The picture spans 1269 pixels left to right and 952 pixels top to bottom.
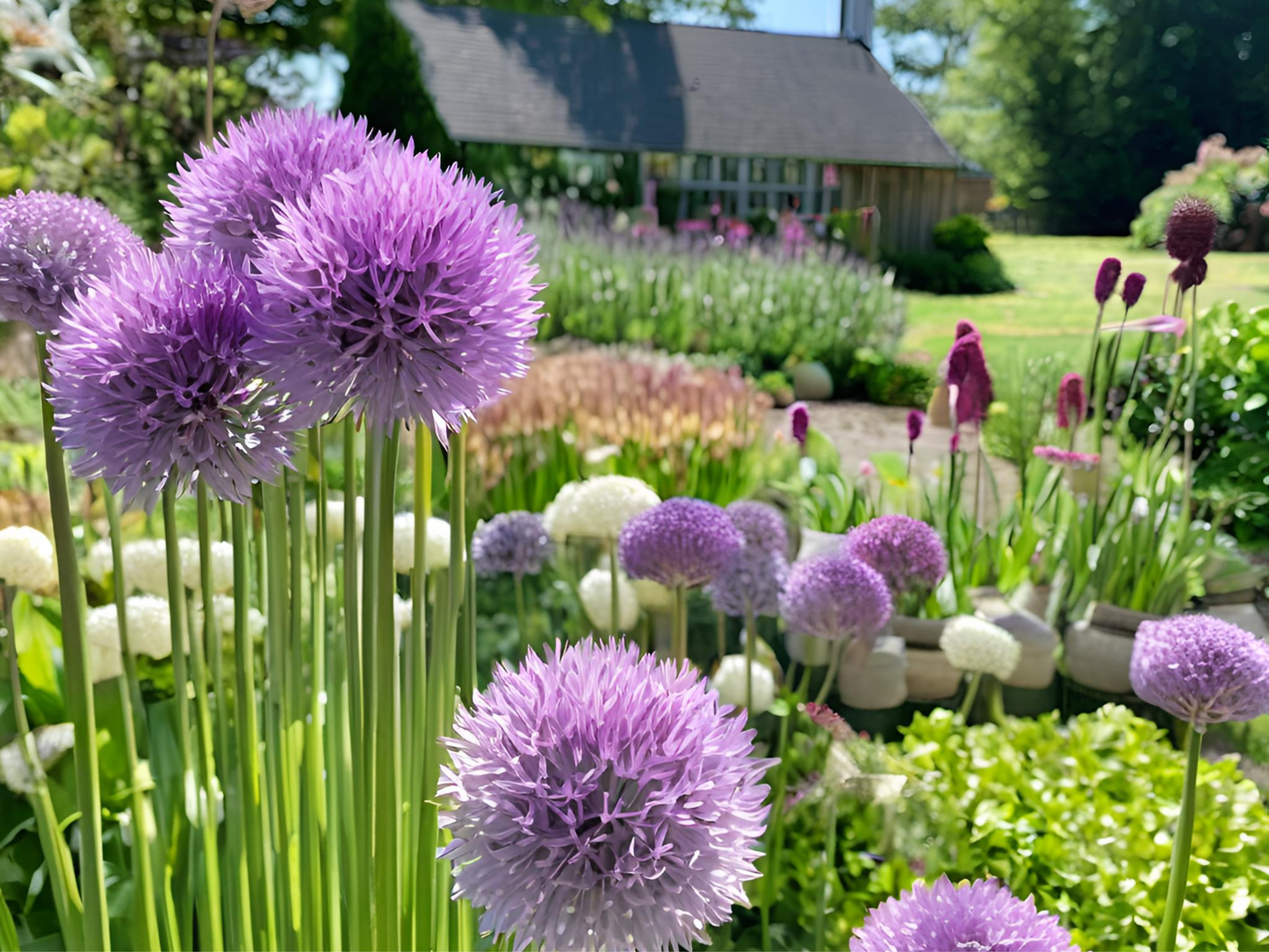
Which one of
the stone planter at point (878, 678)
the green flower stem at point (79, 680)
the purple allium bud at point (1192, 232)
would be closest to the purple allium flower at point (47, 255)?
the green flower stem at point (79, 680)

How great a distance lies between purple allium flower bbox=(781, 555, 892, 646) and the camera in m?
1.39

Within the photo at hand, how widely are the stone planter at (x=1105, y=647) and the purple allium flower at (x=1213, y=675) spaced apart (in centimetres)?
173

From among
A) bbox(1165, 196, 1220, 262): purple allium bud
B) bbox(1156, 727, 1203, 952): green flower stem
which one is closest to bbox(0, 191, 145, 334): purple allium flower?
bbox(1156, 727, 1203, 952): green flower stem

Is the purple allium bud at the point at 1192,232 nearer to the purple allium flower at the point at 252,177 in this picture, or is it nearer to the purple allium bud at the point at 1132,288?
the purple allium bud at the point at 1132,288

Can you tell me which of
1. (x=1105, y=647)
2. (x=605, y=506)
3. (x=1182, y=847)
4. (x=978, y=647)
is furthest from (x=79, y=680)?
(x=1105, y=647)

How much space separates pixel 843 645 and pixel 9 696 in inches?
55.5

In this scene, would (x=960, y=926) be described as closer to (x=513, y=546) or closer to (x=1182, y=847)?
(x=1182, y=847)

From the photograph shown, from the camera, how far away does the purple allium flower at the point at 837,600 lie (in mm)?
1395

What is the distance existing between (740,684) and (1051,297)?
4.16 m

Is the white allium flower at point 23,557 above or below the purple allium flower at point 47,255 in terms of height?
below

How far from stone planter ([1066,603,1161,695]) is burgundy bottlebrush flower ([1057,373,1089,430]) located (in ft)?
1.61

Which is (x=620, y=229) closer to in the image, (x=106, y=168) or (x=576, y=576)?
(x=106, y=168)

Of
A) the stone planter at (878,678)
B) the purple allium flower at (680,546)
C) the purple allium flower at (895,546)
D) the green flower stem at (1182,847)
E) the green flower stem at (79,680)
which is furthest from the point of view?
the stone planter at (878,678)

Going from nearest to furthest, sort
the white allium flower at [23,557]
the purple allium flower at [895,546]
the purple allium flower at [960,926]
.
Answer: the purple allium flower at [960,926], the white allium flower at [23,557], the purple allium flower at [895,546]
